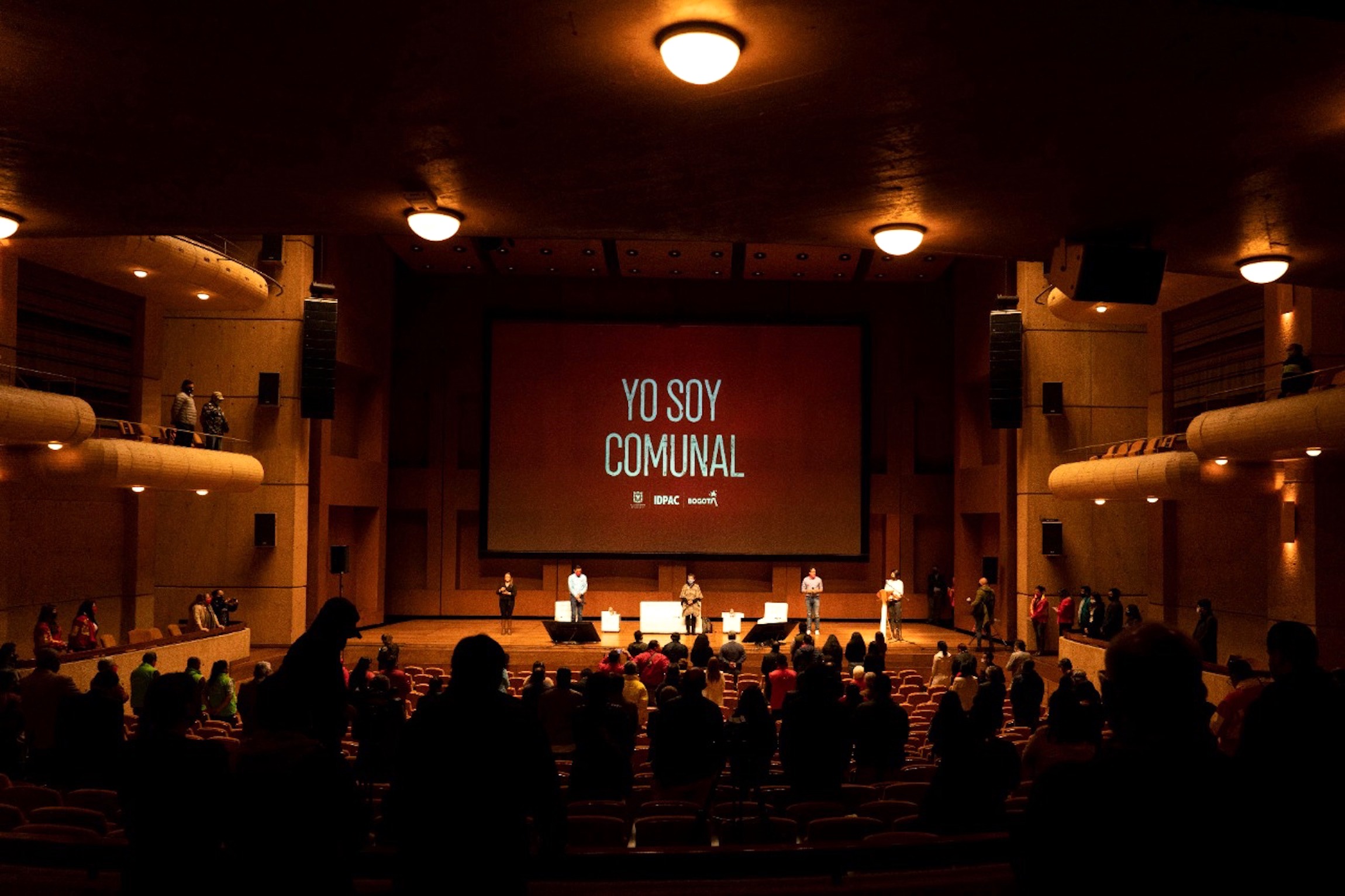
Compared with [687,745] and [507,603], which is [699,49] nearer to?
[687,745]

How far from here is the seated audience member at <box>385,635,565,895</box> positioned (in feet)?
7.23

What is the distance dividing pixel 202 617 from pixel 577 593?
6.67 meters

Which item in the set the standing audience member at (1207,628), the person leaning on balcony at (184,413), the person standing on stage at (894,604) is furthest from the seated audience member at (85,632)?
the standing audience member at (1207,628)

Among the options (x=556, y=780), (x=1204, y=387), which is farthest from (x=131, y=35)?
(x=1204, y=387)

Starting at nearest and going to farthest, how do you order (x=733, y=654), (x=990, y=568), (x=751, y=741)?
(x=751, y=741)
(x=733, y=654)
(x=990, y=568)

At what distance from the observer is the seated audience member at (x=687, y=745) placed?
5.24 m

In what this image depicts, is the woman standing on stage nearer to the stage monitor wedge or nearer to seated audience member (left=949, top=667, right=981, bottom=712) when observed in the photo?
seated audience member (left=949, top=667, right=981, bottom=712)

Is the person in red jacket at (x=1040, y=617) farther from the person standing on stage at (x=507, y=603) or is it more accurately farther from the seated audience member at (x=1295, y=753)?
the seated audience member at (x=1295, y=753)

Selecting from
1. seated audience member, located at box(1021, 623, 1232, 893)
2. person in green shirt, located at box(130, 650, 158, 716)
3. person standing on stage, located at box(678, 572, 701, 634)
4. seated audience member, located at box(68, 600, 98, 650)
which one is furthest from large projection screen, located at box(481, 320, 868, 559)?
seated audience member, located at box(1021, 623, 1232, 893)

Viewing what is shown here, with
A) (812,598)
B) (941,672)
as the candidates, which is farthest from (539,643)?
(941,672)

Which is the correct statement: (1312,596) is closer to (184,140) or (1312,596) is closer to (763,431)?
(763,431)

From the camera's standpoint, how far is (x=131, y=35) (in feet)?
12.2

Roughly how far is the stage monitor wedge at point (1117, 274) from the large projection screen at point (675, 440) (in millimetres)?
14498

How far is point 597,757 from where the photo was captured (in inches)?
200
